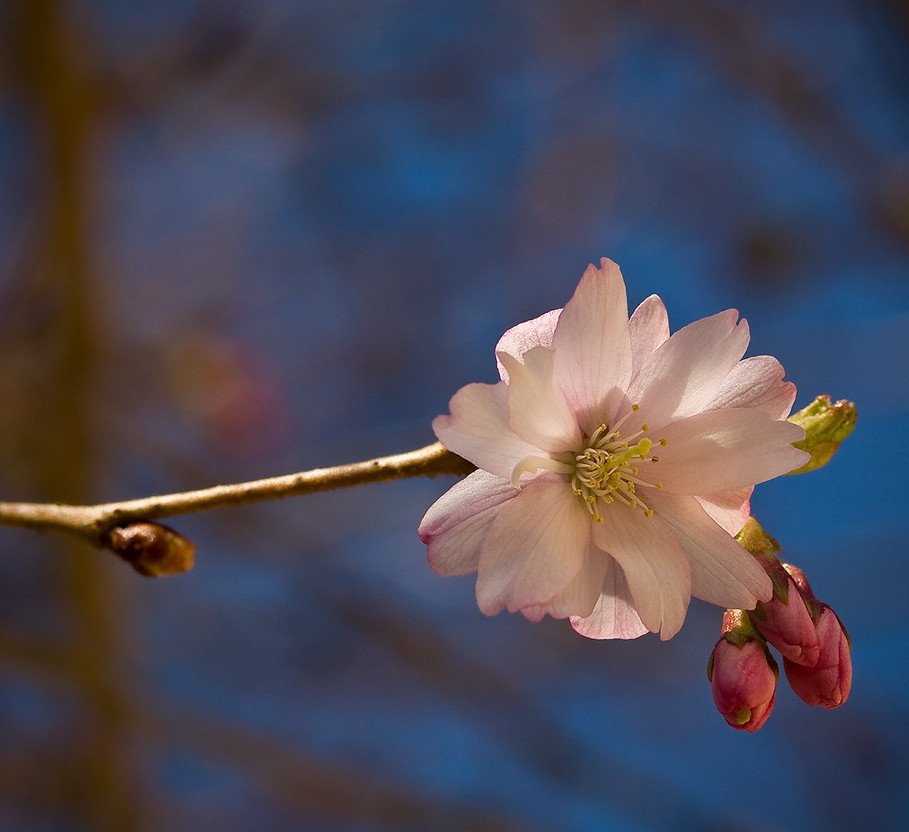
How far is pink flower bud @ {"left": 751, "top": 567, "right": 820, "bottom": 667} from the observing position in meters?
0.69

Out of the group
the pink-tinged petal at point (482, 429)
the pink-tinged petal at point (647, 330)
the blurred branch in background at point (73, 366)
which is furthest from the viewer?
the blurred branch in background at point (73, 366)

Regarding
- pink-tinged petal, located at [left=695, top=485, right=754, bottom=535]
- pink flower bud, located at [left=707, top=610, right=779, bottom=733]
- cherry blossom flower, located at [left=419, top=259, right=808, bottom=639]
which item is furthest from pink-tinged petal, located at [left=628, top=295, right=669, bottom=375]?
pink flower bud, located at [left=707, top=610, right=779, bottom=733]

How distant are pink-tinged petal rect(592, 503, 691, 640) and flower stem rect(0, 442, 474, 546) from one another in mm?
Result: 146

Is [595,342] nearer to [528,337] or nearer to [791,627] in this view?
[528,337]

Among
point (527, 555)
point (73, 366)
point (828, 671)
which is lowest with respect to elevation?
point (828, 671)

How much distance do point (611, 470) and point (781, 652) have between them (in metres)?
0.21

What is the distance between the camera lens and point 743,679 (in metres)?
0.69

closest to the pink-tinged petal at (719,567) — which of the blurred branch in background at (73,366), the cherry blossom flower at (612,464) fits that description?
the cherry blossom flower at (612,464)

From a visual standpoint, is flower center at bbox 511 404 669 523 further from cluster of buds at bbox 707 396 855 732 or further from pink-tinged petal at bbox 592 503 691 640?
cluster of buds at bbox 707 396 855 732

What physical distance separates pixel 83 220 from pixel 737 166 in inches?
94.0

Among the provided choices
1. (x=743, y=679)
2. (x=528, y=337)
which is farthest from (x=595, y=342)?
(x=743, y=679)

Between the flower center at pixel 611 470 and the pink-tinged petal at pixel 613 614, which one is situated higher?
the flower center at pixel 611 470

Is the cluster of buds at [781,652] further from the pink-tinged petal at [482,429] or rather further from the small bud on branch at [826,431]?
the pink-tinged petal at [482,429]

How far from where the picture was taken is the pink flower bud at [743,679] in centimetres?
69
